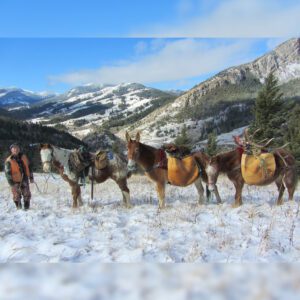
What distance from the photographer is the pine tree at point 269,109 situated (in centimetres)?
3612

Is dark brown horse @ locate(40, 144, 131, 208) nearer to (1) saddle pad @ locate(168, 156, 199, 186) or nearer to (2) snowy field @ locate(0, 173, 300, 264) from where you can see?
(2) snowy field @ locate(0, 173, 300, 264)

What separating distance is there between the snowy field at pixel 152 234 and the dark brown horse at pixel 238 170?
70 cm

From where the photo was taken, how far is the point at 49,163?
11055mm

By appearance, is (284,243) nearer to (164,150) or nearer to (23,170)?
(164,150)

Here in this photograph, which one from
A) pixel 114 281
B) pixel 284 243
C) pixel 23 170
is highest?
pixel 23 170

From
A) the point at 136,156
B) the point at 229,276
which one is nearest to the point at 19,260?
the point at 229,276

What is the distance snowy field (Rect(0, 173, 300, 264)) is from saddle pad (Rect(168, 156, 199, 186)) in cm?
77

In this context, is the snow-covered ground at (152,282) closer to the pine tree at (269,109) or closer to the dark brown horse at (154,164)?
the dark brown horse at (154,164)

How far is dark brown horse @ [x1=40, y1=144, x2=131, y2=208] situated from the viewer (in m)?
11.1

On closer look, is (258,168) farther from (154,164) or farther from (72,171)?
(72,171)

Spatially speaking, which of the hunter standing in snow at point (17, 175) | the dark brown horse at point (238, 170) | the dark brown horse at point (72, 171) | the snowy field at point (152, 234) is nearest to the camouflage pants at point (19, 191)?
the hunter standing in snow at point (17, 175)

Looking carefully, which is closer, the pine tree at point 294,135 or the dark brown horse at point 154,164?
the dark brown horse at point 154,164

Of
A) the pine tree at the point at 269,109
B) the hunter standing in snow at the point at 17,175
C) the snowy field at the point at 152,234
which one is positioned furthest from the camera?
the pine tree at the point at 269,109

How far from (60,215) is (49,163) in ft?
7.50
